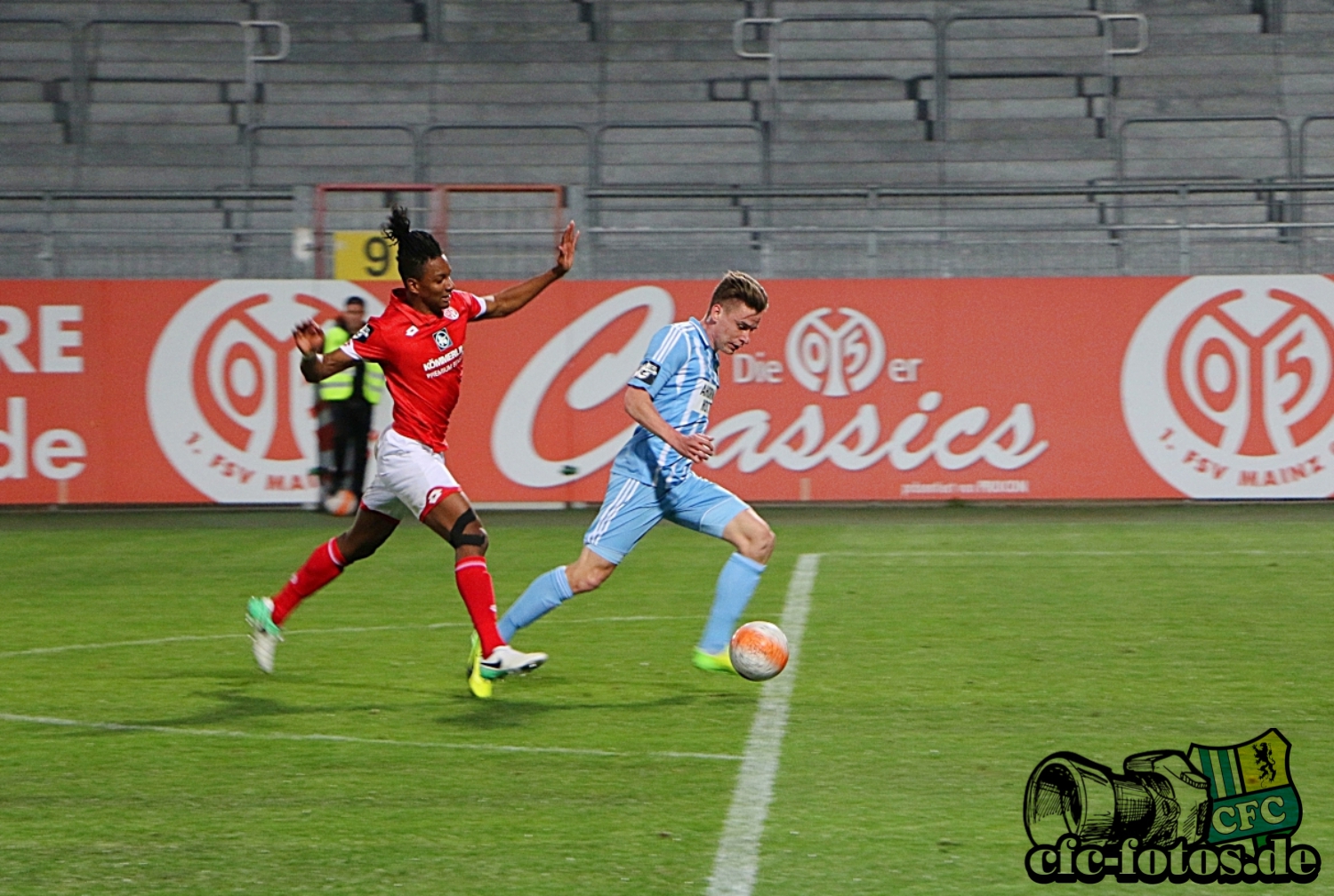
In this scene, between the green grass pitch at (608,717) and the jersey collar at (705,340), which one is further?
the jersey collar at (705,340)

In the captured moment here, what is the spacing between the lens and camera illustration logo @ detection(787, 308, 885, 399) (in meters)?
18.0

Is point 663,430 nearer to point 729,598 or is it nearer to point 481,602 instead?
point 729,598

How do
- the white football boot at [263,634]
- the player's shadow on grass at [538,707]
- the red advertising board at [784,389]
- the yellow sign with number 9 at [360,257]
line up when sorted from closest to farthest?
1. the player's shadow on grass at [538,707]
2. the white football boot at [263,634]
3. the red advertising board at [784,389]
4. the yellow sign with number 9 at [360,257]

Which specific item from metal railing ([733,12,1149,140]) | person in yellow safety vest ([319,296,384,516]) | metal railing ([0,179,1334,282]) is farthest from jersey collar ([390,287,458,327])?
metal railing ([733,12,1149,140])

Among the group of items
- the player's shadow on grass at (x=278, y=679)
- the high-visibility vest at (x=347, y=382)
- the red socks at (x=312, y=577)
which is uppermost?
the high-visibility vest at (x=347, y=382)

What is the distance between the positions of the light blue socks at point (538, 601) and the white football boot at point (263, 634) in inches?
51.0

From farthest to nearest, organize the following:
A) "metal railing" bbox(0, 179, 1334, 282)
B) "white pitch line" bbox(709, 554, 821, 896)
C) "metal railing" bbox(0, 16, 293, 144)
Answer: "metal railing" bbox(0, 16, 293, 144) → "metal railing" bbox(0, 179, 1334, 282) → "white pitch line" bbox(709, 554, 821, 896)

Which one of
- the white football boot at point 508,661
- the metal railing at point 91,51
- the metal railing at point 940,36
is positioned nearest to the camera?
the white football boot at point 508,661

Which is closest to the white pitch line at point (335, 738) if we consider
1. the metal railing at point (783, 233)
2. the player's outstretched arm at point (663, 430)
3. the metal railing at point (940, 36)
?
the player's outstretched arm at point (663, 430)

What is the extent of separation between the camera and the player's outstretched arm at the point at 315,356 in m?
7.50

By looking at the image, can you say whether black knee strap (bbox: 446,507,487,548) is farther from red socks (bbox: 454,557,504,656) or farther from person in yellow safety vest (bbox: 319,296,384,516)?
person in yellow safety vest (bbox: 319,296,384,516)

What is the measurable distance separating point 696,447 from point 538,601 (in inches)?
43.5

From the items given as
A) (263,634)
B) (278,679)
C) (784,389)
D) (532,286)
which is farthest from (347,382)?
(532,286)

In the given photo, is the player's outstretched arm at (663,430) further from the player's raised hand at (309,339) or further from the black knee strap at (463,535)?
the player's raised hand at (309,339)
